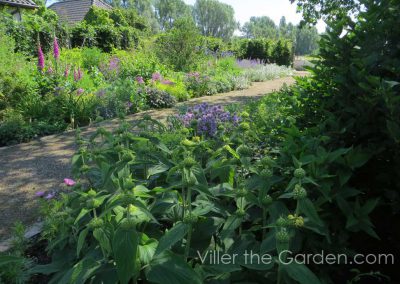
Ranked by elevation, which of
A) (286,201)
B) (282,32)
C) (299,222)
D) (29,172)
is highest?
(282,32)

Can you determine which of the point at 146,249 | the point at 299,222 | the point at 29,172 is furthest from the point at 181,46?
the point at 299,222

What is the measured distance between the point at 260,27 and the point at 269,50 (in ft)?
324

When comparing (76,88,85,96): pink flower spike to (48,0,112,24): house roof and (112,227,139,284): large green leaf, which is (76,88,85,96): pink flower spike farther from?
(48,0,112,24): house roof

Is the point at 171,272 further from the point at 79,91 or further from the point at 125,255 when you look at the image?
the point at 79,91

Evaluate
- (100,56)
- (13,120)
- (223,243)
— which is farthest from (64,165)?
(100,56)

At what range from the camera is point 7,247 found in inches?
99.6

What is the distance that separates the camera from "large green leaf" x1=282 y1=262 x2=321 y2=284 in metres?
1.15

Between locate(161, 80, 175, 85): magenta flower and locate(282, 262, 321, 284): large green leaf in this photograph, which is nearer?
locate(282, 262, 321, 284): large green leaf

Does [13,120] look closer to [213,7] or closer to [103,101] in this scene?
[103,101]

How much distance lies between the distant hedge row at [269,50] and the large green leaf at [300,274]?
85.1 ft

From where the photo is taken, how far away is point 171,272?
4.05 ft

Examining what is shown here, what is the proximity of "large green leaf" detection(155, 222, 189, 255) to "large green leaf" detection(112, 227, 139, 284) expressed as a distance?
0.09 metres

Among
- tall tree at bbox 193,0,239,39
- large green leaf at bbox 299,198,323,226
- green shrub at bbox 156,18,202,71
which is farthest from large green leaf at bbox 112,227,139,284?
tall tree at bbox 193,0,239,39

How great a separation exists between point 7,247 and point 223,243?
74.6 inches
